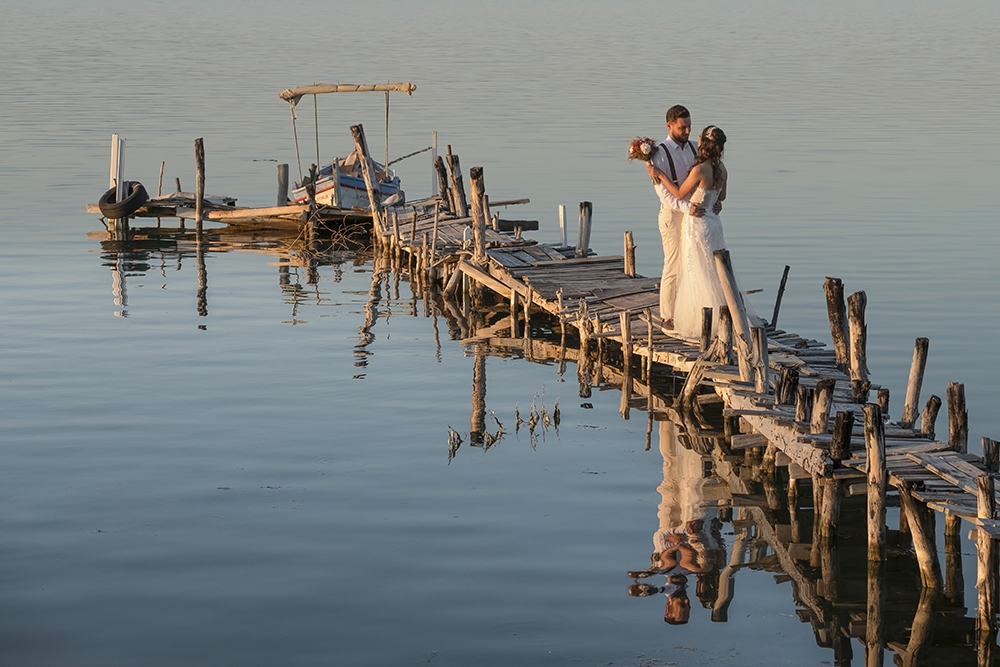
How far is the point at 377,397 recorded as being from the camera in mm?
16609

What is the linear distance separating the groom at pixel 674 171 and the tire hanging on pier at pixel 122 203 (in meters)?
17.9

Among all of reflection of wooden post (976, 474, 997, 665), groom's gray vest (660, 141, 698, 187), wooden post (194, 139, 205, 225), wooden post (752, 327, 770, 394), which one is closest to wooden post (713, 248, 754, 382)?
wooden post (752, 327, 770, 394)

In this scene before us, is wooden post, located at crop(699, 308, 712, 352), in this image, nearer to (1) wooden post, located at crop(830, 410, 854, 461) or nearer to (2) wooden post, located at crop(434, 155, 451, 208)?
(1) wooden post, located at crop(830, 410, 854, 461)

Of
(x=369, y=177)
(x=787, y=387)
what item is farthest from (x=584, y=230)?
(x=787, y=387)

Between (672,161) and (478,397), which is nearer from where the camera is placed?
(672,161)

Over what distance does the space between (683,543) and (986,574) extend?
9.33ft

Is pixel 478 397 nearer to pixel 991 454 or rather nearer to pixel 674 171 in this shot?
pixel 674 171

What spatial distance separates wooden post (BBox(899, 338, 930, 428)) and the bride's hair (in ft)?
9.45

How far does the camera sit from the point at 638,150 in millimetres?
14234

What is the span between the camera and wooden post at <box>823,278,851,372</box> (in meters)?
14.0

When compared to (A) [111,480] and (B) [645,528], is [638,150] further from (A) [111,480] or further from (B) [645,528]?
(A) [111,480]

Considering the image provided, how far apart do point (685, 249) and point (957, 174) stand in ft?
74.0

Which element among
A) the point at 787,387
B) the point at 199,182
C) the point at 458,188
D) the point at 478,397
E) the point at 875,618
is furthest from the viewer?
the point at 199,182

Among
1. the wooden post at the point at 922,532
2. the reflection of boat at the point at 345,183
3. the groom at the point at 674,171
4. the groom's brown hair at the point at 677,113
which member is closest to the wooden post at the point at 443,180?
the reflection of boat at the point at 345,183
